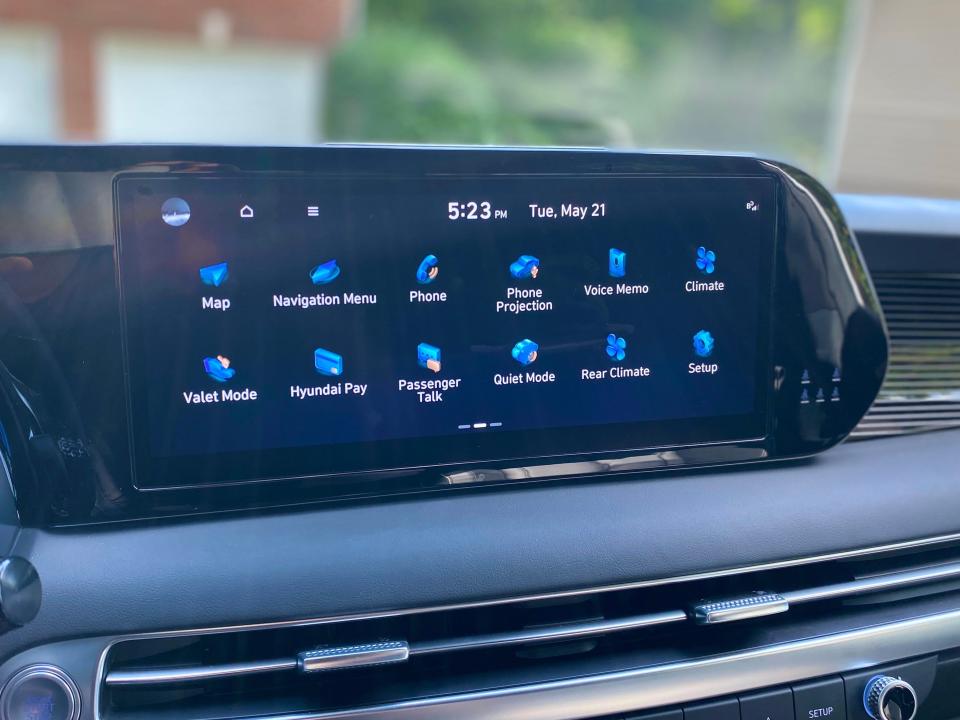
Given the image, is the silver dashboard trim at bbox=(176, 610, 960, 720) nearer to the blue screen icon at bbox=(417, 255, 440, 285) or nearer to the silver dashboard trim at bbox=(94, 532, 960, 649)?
the silver dashboard trim at bbox=(94, 532, 960, 649)

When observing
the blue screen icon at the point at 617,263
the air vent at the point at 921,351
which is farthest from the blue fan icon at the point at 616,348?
the air vent at the point at 921,351

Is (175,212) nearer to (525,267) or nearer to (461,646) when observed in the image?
(525,267)

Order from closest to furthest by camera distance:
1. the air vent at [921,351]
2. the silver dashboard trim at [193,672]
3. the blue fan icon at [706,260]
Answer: the silver dashboard trim at [193,672] → the blue fan icon at [706,260] → the air vent at [921,351]

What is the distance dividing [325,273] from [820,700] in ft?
4.14

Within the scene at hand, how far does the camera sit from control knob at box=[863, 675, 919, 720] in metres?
1.93

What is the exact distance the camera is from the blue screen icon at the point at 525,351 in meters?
1.90

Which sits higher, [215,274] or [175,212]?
[175,212]

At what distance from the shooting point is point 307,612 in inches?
67.0

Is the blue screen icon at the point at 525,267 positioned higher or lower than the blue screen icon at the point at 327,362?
higher

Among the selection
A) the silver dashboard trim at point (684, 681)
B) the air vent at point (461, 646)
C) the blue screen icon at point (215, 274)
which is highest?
the blue screen icon at point (215, 274)

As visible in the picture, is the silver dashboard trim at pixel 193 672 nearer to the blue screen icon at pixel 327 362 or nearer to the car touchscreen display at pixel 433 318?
the car touchscreen display at pixel 433 318

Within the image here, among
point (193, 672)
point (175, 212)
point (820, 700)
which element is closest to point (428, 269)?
point (175, 212)

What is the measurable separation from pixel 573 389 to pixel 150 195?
867 mm

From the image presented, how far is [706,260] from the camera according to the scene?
6.59 ft
